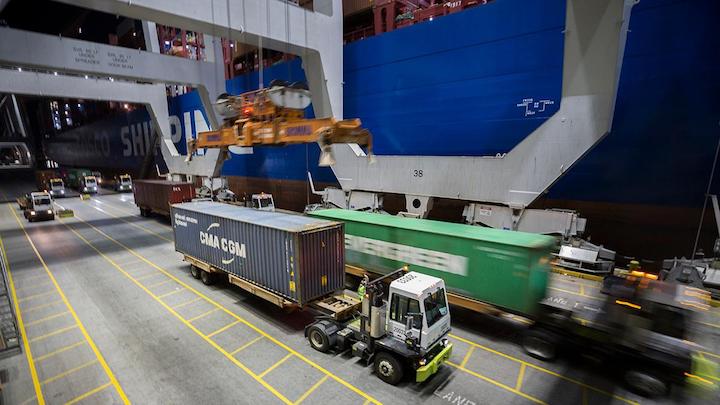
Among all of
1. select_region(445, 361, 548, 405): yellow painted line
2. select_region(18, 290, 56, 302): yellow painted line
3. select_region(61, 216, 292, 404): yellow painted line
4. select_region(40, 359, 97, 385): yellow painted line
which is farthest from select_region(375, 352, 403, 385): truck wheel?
select_region(18, 290, 56, 302): yellow painted line

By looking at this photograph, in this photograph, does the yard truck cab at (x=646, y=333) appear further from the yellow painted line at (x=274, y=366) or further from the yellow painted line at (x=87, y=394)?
the yellow painted line at (x=87, y=394)

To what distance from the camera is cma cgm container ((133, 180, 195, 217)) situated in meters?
25.9

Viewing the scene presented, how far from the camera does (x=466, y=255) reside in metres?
9.87

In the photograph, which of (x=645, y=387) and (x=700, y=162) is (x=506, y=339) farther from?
(x=700, y=162)

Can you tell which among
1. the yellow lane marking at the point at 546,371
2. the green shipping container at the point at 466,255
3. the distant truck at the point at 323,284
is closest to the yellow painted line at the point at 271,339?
the distant truck at the point at 323,284

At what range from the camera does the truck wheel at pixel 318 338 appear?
8.85 meters

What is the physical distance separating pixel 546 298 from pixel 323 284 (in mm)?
6946

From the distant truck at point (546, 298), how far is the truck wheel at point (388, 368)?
3671 millimetres

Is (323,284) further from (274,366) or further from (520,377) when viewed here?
(520,377)

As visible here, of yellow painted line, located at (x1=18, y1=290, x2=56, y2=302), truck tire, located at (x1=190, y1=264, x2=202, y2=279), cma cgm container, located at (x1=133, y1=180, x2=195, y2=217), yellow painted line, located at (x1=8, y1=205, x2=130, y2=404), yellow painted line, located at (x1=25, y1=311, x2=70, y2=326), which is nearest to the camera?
yellow painted line, located at (x1=8, y1=205, x2=130, y2=404)

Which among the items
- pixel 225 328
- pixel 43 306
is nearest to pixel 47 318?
pixel 43 306

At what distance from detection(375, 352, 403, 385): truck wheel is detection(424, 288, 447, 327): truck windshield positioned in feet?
4.18

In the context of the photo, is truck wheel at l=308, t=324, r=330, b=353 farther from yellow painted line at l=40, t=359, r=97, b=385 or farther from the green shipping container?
yellow painted line at l=40, t=359, r=97, b=385

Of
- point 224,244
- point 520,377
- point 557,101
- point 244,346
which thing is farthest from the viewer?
point 557,101
